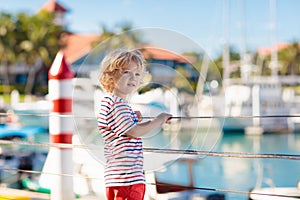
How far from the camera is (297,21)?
3152 centimetres

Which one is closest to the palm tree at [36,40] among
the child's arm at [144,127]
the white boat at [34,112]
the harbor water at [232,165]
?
the white boat at [34,112]

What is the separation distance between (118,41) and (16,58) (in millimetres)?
27070

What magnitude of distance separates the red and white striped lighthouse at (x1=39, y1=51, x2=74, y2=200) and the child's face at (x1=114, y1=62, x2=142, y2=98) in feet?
3.16

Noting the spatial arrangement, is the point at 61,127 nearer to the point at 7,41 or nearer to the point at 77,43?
the point at 7,41

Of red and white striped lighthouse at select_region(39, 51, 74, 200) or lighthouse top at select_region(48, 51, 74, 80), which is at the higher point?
lighthouse top at select_region(48, 51, 74, 80)

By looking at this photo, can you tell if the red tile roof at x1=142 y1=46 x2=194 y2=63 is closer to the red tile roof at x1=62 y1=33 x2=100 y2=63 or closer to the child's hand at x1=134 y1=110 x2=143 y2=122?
the child's hand at x1=134 y1=110 x2=143 y2=122

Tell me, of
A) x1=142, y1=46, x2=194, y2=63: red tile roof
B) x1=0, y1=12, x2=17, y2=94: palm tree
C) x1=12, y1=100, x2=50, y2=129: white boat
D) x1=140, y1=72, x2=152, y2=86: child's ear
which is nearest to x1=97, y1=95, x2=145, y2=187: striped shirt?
x1=140, y1=72, x2=152, y2=86: child's ear

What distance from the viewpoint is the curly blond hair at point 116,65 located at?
144cm

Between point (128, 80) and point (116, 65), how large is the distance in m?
0.06

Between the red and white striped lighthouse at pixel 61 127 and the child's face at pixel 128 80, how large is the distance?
0.96 m

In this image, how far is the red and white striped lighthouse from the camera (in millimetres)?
2379

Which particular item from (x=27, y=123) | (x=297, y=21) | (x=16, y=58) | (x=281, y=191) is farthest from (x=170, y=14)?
(x=281, y=191)

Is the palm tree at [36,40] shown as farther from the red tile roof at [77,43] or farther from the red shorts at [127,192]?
the red shorts at [127,192]

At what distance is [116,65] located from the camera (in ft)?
4.73
